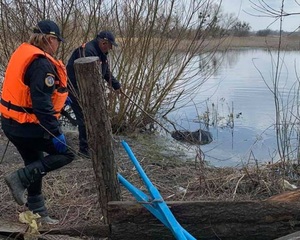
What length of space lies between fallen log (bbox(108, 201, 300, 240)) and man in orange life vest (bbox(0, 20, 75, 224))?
37.0 inches

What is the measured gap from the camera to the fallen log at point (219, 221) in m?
3.33

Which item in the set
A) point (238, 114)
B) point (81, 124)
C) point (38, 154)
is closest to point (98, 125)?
point (38, 154)

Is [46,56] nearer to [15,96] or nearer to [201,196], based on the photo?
[15,96]

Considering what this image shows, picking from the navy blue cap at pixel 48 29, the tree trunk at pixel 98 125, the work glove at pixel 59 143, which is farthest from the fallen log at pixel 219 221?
the navy blue cap at pixel 48 29

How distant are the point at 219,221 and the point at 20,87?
189 centimetres

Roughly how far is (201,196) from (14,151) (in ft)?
11.2

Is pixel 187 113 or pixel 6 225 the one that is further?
pixel 187 113

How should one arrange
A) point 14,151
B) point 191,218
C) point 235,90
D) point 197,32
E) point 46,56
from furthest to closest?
point 235,90 → point 197,32 → point 14,151 → point 46,56 → point 191,218

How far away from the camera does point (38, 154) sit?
4.11 metres

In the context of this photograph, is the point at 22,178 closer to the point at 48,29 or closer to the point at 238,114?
the point at 48,29

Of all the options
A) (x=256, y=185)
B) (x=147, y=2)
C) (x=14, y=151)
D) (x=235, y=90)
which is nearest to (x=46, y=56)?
(x=256, y=185)

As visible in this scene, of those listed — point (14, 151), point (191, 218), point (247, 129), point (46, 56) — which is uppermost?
point (46, 56)

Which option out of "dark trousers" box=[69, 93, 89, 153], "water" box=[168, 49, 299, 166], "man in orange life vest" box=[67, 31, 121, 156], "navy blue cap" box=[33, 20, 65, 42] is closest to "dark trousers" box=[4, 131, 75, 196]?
"navy blue cap" box=[33, 20, 65, 42]

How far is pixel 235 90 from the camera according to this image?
14961 mm
